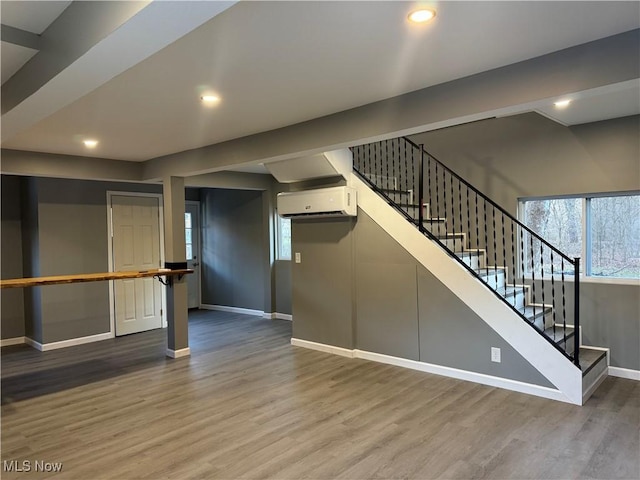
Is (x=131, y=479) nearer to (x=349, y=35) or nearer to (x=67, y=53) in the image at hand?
(x=67, y=53)

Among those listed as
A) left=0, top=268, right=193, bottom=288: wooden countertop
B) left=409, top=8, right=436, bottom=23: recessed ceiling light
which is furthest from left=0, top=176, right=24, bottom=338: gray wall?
left=409, top=8, right=436, bottom=23: recessed ceiling light

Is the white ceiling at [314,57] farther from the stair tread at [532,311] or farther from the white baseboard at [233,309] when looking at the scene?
the white baseboard at [233,309]

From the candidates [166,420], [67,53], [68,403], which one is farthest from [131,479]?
[67,53]

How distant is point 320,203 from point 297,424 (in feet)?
8.06

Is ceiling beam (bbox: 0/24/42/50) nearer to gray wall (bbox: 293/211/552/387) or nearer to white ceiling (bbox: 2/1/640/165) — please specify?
white ceiling (bbox: 2/1/640/165)

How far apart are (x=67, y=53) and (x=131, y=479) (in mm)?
2355

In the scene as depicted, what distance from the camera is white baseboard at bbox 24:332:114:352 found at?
5706mm

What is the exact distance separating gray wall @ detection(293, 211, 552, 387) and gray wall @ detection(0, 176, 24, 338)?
155 inches

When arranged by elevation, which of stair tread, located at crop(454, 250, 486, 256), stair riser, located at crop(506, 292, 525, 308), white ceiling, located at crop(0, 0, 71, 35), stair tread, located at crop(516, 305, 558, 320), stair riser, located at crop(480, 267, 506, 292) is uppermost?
white ceiling, located at crop(0, 0, 71, 35)

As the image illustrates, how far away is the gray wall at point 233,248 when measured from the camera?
7.63m

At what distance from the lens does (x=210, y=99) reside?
3068 mm

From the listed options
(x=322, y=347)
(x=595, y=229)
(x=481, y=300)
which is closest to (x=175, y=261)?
(x=322, y=347)

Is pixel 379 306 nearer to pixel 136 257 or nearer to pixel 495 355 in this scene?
pixel 495 355

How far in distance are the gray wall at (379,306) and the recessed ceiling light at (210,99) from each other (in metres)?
2.30
